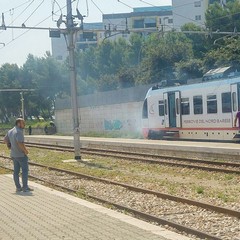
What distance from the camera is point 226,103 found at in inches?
1134

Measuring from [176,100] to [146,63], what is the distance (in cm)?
3731

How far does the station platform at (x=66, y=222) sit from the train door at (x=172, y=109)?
19904 millimetres

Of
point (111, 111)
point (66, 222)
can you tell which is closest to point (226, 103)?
point (66, 222)

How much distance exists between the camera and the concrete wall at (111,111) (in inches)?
1928

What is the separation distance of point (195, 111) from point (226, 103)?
3.03m

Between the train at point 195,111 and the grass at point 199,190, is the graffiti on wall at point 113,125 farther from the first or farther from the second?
the grass at point 199,190

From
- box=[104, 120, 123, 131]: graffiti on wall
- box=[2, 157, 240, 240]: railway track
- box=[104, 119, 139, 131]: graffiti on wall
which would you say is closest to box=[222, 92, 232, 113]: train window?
box=[2, 157, 240, 240]: railway track

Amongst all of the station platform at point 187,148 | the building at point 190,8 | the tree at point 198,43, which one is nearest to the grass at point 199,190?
the station platform at point 187,148

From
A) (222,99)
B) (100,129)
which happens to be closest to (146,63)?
(100,129)

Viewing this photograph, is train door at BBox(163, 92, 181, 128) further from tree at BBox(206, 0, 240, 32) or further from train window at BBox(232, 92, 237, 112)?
tree at BBox(206, 0, 240, 32)

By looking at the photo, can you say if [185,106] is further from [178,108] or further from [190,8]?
[190,8]

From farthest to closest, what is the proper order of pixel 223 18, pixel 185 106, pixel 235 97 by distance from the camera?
pixel 223 18
pixel 185 106
pixel 235 97

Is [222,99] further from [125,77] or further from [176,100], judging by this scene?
[125,77]

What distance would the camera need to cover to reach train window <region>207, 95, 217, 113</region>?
1170 inches
